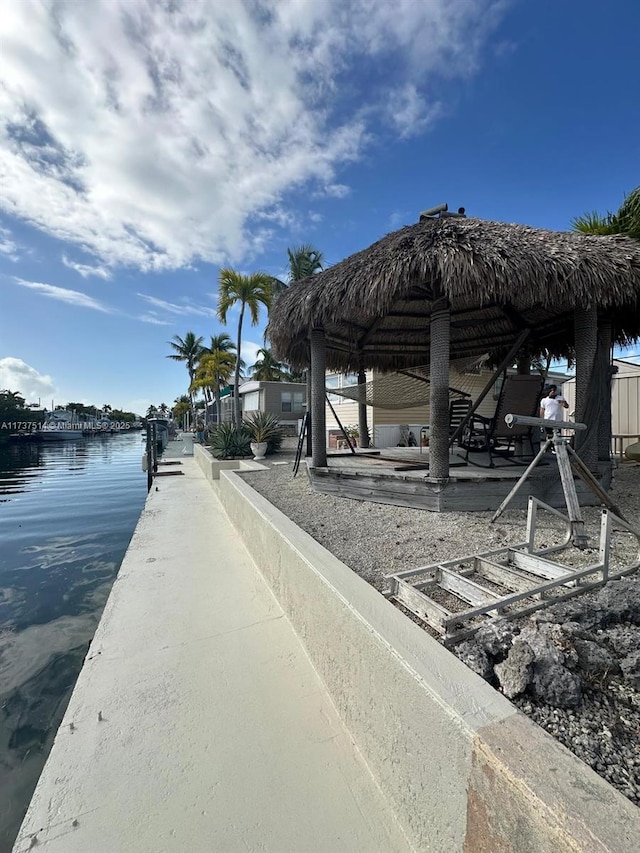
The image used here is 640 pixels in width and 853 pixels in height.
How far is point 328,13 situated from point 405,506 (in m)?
7.15

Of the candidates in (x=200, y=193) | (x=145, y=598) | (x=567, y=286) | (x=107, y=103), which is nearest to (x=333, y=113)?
(x=200, y=193)

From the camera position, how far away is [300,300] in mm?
5086

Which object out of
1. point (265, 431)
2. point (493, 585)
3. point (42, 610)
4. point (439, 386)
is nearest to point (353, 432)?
point (265, 431)

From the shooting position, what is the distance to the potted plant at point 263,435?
9.73 meters

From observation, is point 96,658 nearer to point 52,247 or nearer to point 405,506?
point 405,506

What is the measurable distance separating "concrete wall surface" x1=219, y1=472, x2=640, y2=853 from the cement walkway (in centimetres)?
15

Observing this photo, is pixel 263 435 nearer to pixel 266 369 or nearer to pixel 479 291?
pixel 479 291

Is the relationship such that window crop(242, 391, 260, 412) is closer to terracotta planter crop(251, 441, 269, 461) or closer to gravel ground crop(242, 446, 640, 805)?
terracotta planter crop(251, 441, 269, 461)

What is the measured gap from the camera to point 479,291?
155 inches

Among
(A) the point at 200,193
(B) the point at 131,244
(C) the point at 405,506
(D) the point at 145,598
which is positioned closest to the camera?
(D) the point at 145,598

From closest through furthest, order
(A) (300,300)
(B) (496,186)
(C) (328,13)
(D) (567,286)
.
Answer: (D) (567,286) → (A) (300,300) → (C) (328,13) → (B) (496,186)

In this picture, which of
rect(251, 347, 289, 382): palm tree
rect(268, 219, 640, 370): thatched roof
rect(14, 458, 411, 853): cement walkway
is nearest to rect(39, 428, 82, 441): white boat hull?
rect(251, 347, 289, 382): palm tree

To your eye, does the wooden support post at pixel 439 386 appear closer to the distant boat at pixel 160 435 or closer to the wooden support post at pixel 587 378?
the wooden support post at pixel 587 378

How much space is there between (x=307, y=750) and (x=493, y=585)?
1349 millimetres
